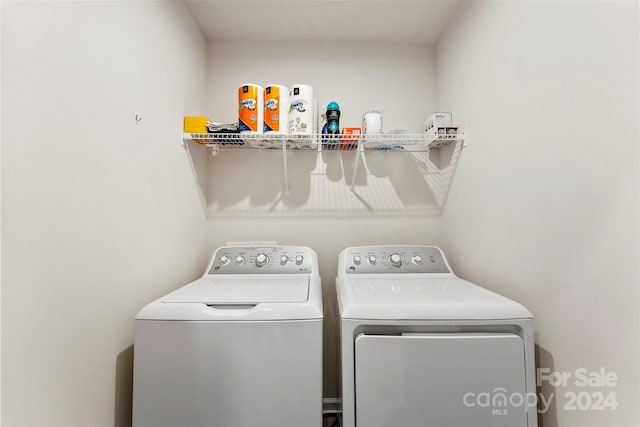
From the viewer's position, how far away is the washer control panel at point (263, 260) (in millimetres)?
1557

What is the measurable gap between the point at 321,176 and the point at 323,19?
0.92 meters

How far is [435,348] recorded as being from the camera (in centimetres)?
93

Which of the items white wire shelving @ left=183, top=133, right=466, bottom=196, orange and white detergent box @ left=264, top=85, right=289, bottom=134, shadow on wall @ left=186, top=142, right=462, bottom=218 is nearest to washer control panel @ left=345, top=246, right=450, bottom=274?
shadow on wall @ left=186, top=142, right=462, bottom=218

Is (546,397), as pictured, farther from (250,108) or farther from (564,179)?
(250,108)

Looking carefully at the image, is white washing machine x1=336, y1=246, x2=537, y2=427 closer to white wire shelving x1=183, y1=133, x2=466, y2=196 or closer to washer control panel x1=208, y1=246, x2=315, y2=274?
washer control panel x1=208, y1=246, x2=315, y2=274

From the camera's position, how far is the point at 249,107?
1.52m

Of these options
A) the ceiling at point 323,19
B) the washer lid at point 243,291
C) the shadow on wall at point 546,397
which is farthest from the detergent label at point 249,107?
the shadow on wall at point 546,397

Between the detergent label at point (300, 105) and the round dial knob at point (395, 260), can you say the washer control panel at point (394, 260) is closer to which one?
the round dial knob at point (395, 260)

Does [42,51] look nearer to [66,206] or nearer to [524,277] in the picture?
[66,206]

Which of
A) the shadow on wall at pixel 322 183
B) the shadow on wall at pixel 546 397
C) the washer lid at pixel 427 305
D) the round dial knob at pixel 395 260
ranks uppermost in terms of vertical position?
the shadow on wall at pixel 322 183

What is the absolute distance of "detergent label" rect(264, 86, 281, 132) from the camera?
1527 mm

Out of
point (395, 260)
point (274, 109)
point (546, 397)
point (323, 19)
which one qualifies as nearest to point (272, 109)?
point (274, 109)

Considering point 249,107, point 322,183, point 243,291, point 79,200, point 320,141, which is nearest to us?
point 79,200

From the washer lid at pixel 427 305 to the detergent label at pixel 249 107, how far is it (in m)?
0.95
